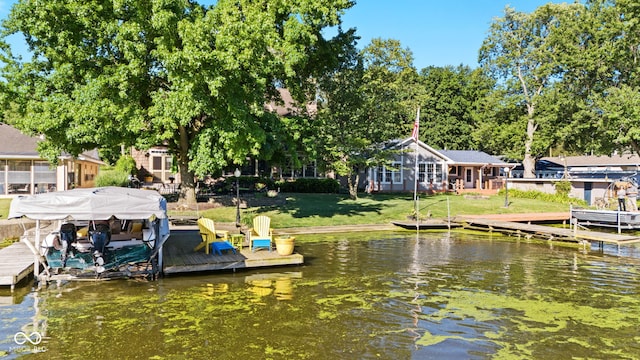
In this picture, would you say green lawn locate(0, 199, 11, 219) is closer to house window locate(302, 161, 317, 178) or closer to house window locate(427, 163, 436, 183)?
house window locate(302, 161, 317, 178)

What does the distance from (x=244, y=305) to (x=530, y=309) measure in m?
6.69

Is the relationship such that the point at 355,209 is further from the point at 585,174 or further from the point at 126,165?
the point at 585,174

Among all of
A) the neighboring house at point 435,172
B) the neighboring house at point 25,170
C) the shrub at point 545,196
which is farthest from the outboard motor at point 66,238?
the shrub at point 545,196

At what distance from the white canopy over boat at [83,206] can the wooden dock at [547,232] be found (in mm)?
18423

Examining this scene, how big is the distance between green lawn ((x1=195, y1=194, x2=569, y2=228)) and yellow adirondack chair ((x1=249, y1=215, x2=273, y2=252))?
6.59m

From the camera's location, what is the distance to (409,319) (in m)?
9.57

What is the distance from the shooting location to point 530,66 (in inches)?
1853

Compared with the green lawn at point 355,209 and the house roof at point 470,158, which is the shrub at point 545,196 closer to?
the green lawn at point 355,209

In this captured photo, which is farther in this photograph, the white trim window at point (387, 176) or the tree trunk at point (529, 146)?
the tree trunk at point (529, 146)

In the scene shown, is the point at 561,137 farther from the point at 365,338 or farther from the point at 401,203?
the point at 365,338

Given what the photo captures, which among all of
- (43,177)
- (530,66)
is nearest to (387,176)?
(530,66)

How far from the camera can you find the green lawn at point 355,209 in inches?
963

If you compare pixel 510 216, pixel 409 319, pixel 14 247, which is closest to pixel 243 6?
pixel 14 247

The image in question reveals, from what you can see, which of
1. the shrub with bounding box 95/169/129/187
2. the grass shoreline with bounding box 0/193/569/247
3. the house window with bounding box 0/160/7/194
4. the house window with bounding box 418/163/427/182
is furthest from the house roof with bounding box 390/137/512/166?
the house window with bounding box 0/160/7/194
